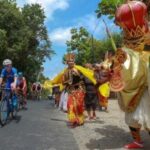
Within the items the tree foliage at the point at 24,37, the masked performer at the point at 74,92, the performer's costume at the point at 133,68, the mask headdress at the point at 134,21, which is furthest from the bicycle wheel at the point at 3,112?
the tree foliage at the point at 24,37

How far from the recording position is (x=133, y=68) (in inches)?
384

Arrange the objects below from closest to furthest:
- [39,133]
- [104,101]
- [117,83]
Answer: [117,83] → [39,133] → [104,101]

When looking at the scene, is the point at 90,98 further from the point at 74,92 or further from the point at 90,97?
the point at 74,92

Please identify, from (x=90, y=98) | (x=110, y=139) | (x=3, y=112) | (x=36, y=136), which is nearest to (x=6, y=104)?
(x=3, y=112)

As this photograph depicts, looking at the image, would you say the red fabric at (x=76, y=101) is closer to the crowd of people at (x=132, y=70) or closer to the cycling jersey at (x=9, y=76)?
the cycling jersey at (x=9, y=76)

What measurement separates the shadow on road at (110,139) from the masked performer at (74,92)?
92cm

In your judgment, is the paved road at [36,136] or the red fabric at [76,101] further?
the red fabric at [76,101]

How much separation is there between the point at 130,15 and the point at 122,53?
2.65ft

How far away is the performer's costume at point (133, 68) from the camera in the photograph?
9.75 meters

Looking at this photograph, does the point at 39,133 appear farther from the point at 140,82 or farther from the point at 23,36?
the point at 23,36

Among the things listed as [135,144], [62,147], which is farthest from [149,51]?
[62,147]

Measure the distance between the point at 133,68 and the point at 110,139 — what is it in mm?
2585

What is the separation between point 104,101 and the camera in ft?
69.7

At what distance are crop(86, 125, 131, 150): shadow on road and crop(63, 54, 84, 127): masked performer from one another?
0.92 metres
